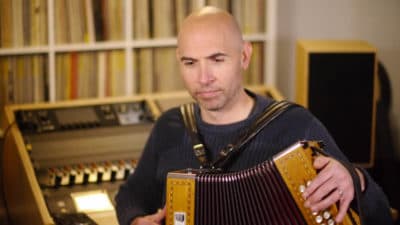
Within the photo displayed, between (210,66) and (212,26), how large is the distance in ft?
0.40

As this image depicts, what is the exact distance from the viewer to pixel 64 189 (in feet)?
10.8

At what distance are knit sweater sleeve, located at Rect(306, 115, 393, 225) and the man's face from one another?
0.25m

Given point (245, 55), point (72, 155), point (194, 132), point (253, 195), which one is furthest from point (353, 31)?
point (253, 195)

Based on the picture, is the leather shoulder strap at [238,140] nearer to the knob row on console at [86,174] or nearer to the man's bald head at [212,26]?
the man's bald head at [212,26]

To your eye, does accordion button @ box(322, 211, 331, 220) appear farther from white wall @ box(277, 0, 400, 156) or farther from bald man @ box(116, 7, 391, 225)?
white wall @ box(277, 0, 400, 156)

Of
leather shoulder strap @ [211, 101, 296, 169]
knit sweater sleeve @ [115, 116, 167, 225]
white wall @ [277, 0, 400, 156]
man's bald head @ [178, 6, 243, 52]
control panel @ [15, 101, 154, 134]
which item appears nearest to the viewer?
leather shoulder strap @ [211, 101, 296, 169]

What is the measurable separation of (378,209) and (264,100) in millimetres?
452

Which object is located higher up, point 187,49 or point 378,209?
→ point 187,49

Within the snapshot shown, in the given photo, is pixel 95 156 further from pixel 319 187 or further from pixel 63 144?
pixel 319 187

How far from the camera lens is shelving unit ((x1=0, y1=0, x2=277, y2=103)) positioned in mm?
3686

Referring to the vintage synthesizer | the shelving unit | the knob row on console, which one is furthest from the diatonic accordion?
the shelving unit

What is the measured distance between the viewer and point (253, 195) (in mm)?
2074

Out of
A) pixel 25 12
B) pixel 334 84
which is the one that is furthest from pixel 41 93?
pixel 334 84

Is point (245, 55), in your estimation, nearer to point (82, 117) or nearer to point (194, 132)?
point (194, 132)
